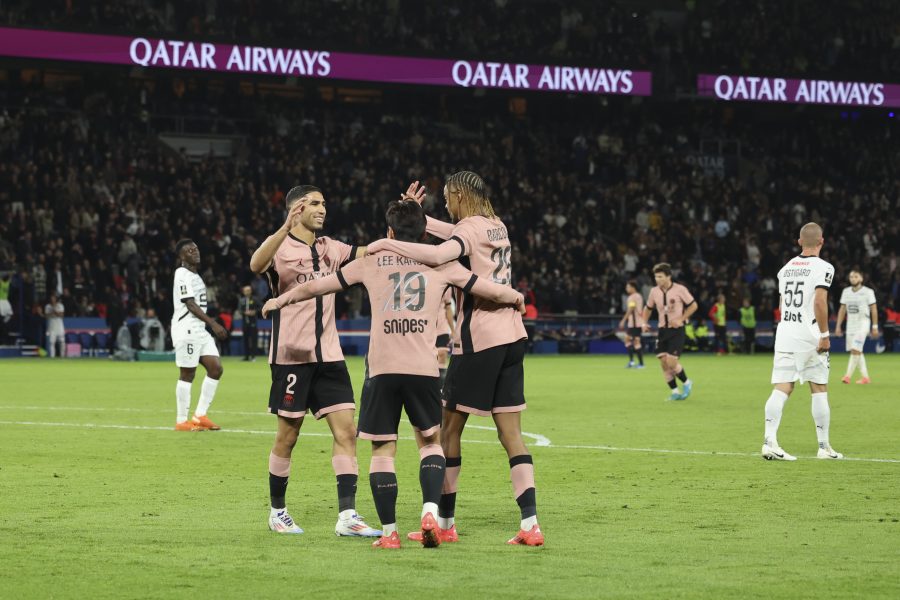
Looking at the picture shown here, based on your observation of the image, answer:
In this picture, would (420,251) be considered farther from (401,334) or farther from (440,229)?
(440,229)

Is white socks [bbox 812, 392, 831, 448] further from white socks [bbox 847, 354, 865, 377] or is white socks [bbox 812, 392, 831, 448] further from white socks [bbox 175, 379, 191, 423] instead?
white socks [bbox 847, 354, 865, 377]

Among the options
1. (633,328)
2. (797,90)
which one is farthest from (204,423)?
(797,90)

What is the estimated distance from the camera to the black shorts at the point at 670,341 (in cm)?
2353

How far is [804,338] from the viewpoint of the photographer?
13820 millimetres

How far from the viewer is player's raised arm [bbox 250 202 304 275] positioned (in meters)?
9.05

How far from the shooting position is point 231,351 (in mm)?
41219

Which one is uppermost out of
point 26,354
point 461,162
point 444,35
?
point 444,35

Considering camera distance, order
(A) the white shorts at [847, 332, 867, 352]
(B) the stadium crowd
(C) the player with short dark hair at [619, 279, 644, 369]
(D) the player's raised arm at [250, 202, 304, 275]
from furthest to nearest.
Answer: (B) the stadium crowd → (C) the player with short dark hair at [619, 279, 644, 369] → (A) the white shorts at [847, 332, 867, 352] → (D) the player's raised arm at [250, 202, 304, 275]

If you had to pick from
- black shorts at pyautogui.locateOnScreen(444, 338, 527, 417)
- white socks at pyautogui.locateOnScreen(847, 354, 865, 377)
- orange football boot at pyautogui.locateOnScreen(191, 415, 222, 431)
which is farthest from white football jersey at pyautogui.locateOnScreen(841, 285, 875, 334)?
black shorts at pyautogui.locateOnScreen(444, 338, 527, 417)

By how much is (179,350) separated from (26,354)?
76.7ft

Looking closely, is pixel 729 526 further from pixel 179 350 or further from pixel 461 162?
pixel 461 162

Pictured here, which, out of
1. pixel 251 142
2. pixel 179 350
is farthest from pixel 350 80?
pixel 179 350

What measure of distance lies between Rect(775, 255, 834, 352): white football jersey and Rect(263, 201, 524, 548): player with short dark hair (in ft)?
20.0

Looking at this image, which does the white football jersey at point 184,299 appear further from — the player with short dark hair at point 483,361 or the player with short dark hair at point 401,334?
the player with short dark hair at point 401,334
